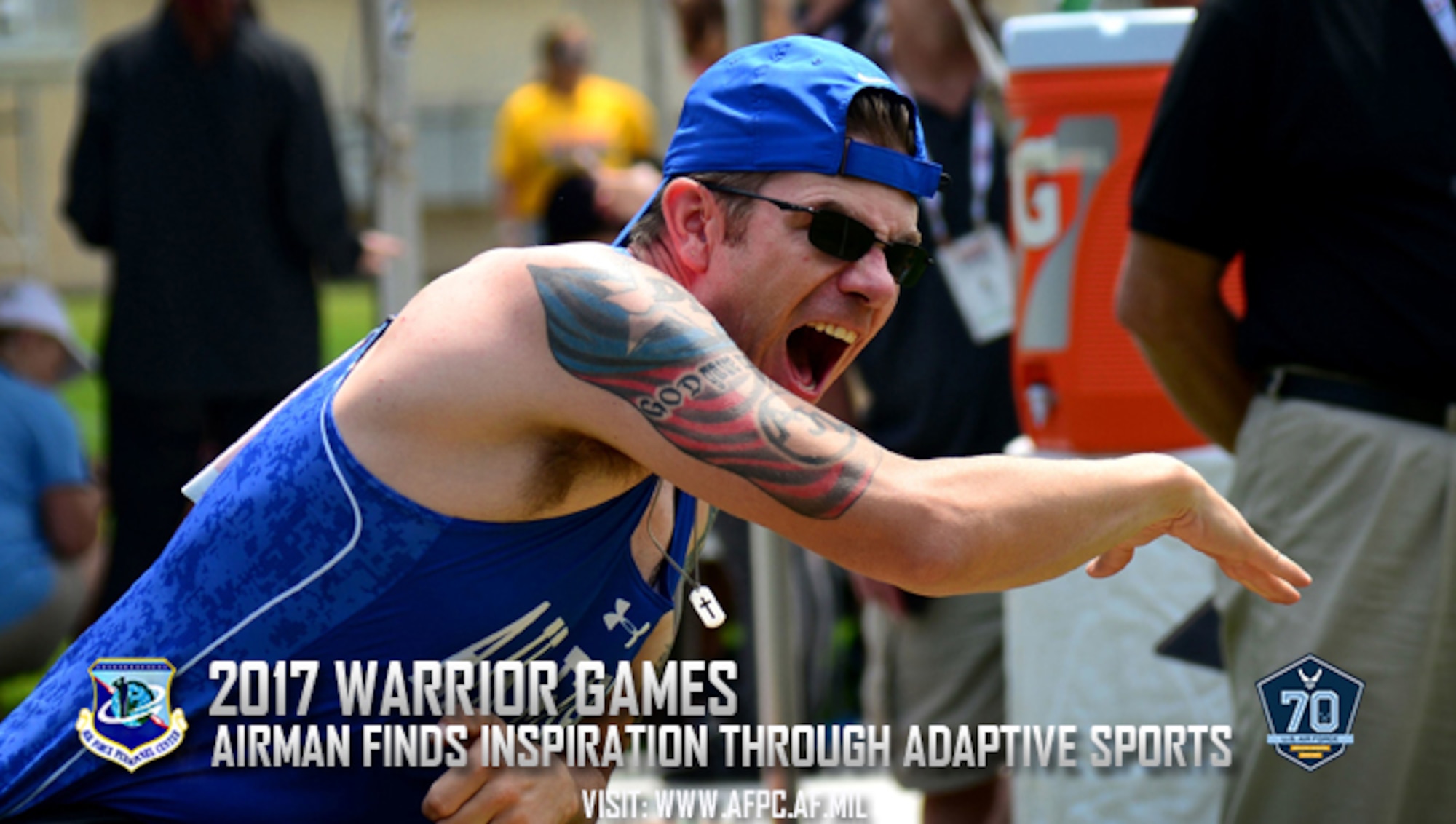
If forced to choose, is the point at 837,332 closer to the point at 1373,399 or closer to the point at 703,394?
the point at 703,394

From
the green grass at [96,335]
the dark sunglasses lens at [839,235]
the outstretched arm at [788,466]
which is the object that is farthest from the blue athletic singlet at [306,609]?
the green grass at [96,335]

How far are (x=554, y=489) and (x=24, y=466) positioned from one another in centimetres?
409

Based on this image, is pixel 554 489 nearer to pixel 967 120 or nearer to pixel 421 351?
pixel 421 351

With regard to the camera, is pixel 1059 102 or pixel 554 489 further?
pixel 1059 102

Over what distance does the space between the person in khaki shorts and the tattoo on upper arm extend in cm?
116

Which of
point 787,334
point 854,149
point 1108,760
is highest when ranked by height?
point 854,149

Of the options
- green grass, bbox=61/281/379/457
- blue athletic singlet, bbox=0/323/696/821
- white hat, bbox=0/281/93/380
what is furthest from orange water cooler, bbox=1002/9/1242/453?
green grass, bbox=61/281/379/457

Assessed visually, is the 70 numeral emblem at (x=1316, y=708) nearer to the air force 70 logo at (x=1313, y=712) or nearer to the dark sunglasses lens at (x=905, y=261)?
the air force 70 logo at (x=1313, y=712)

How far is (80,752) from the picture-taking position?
1.89 m

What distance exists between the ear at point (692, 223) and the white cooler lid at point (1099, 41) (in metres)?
1.52

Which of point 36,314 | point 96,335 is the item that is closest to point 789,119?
point 36,314

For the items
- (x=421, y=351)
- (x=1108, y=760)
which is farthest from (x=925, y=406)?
(x=421, y=351)

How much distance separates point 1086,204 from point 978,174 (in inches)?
23.7

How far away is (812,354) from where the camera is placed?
2111mm
